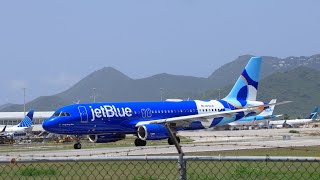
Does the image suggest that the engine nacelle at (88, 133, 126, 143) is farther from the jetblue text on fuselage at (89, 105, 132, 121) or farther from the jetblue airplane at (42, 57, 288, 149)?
the jetblue text on fuselage at (89, 105, 132, 121)

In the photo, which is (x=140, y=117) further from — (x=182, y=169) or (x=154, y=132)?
(x=182, y=169)

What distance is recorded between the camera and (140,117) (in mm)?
50531

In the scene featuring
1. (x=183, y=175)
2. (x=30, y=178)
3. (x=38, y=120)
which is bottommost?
(x=38, y=120)

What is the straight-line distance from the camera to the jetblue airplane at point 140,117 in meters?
48.0

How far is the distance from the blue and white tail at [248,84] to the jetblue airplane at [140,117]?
107 centimetres

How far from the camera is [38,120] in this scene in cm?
14512

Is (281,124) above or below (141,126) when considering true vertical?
below

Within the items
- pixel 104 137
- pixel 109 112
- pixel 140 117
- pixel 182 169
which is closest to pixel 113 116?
pixel 109 112

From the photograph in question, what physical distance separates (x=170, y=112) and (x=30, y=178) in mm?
33704

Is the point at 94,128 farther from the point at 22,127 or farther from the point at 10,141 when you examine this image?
the point at 22,127

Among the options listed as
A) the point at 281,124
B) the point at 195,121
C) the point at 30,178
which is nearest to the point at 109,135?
the point at 195,121

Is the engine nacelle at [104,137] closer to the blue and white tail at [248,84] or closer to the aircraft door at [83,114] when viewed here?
the aircraft door at [83,114]

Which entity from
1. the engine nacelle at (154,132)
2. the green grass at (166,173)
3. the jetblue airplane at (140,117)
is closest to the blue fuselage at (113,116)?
the jetblue airplane at (140,117)

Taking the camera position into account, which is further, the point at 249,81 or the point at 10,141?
the point at 10,141
